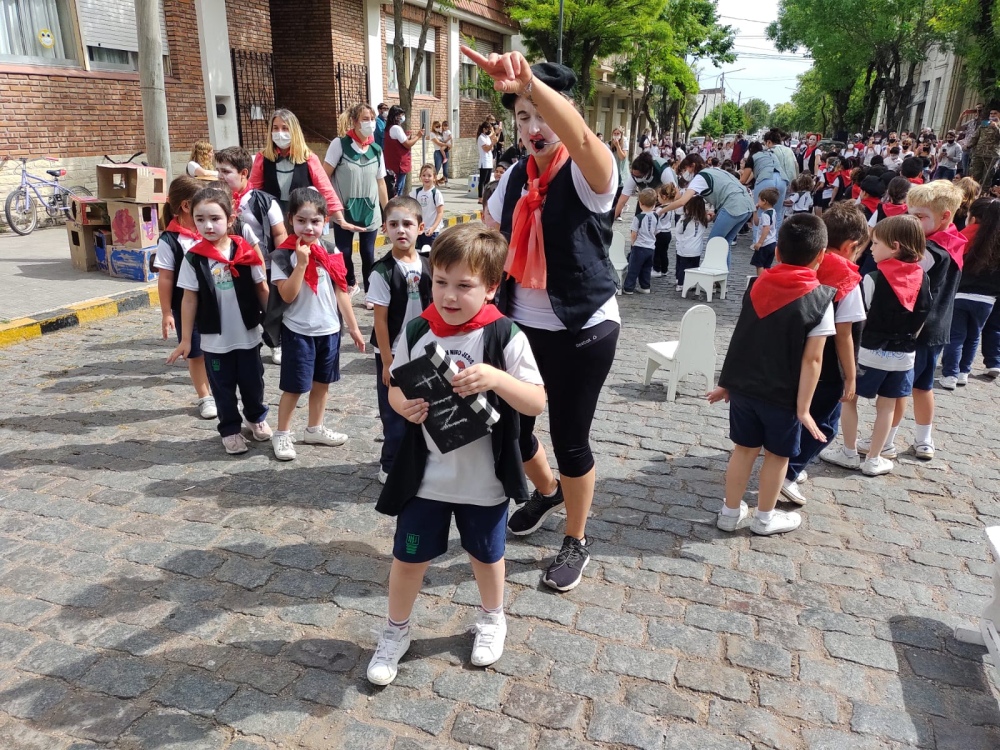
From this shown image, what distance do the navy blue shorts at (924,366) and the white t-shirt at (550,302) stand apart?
9.19ft

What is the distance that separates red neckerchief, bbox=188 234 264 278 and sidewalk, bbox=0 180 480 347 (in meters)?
3.47

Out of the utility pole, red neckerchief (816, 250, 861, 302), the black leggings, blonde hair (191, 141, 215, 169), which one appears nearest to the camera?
the black leggings

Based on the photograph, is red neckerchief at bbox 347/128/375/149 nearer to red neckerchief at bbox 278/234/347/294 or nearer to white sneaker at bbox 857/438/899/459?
red neckerchief at bbox 278/234/347/294

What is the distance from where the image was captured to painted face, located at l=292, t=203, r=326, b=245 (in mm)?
4008

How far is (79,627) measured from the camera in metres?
2.90

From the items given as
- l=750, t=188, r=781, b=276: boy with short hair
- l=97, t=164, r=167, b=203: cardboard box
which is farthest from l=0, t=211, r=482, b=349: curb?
l=750, t=188, r=781, b=276: boy with short hair

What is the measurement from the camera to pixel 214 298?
14.1 ft

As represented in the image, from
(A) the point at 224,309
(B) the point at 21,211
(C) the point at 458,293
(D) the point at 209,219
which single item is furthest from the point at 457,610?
(B) the point at 21,211

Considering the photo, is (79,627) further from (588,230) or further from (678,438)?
(678,438)

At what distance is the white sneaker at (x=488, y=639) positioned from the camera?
2.73m

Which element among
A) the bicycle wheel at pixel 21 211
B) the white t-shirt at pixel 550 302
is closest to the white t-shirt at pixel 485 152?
the bicycle wheel at pixel 21 211

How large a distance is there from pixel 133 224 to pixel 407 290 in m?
6.20

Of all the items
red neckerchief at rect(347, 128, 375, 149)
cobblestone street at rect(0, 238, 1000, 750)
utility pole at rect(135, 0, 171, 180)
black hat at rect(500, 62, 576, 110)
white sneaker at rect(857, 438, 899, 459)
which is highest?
utility pole at rect(135, 0, 171, 180)

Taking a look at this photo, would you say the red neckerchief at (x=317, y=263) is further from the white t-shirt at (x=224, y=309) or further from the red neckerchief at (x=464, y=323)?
the red neckerchief at (x=464, y=323)
